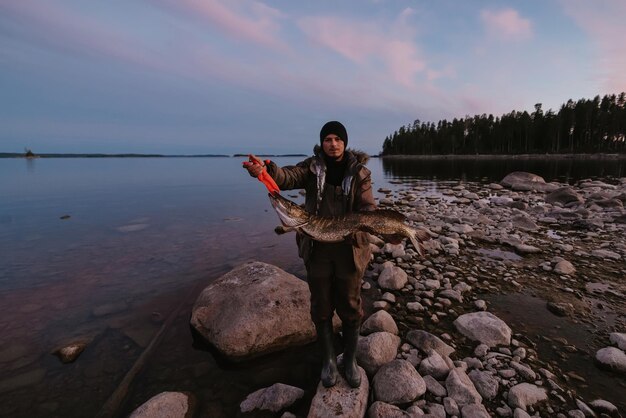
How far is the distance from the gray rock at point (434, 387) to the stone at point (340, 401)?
874mm

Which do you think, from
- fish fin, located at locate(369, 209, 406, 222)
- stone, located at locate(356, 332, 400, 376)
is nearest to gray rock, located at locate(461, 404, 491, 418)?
stone, located at locate(356, 332, 400, 376)

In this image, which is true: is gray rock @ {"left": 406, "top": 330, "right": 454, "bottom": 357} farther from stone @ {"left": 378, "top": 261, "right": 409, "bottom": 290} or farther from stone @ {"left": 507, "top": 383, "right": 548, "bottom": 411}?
stone @ {"left": 378, "top": 261, "right": 409, "bottom": 290}

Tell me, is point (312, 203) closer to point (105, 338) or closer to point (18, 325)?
point (105, 338)

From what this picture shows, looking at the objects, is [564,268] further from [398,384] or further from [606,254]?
[398,384]

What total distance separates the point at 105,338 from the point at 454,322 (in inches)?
273

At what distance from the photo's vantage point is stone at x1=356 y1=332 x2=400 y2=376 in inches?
177

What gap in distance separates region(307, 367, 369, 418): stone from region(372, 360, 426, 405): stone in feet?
0.68

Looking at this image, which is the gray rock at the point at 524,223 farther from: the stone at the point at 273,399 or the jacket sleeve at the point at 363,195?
the stone at the point at 273,399

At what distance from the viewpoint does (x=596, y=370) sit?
442cm

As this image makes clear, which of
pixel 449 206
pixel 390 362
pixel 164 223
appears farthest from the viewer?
pixel 449 206

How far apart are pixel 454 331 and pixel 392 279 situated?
2.03 metres

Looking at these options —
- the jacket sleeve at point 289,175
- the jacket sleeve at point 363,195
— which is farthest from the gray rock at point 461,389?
the jacket sleeve at point 289,175

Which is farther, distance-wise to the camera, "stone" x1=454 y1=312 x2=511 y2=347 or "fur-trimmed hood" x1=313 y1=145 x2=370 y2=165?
"stone" x1=454 y1=312 x2=511 y2=347

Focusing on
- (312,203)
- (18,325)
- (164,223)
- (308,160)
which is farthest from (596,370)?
(164,223)
